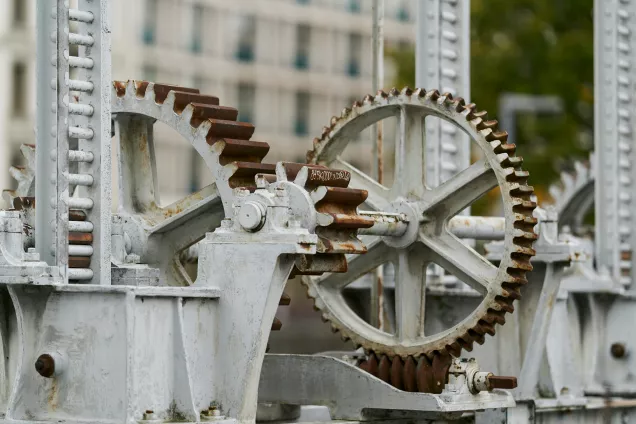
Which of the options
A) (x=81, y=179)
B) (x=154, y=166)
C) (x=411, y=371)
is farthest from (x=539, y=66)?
(x=81, y=179)

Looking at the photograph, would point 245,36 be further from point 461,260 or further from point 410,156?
point 461,260

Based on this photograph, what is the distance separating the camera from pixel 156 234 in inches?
467

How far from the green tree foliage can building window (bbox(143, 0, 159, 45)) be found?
21.3 metres

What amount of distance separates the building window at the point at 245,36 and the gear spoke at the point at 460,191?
193ft

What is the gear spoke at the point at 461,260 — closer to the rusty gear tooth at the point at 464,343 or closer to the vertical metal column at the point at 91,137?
the rusty gear tooth at the point at 464,343

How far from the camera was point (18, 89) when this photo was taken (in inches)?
2435

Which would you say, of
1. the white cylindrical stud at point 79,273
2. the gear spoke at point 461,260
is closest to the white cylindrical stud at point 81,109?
A: the white cylindrical stud at point 79,273

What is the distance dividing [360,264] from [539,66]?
→ 3190 centimetres

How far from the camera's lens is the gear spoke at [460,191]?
40.2 feet

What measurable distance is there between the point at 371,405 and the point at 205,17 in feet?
191

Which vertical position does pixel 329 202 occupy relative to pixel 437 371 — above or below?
above

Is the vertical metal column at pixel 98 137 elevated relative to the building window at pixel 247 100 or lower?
lower

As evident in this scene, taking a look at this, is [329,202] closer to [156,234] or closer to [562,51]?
[156,234]

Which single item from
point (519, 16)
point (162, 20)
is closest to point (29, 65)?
point (162, 20)
